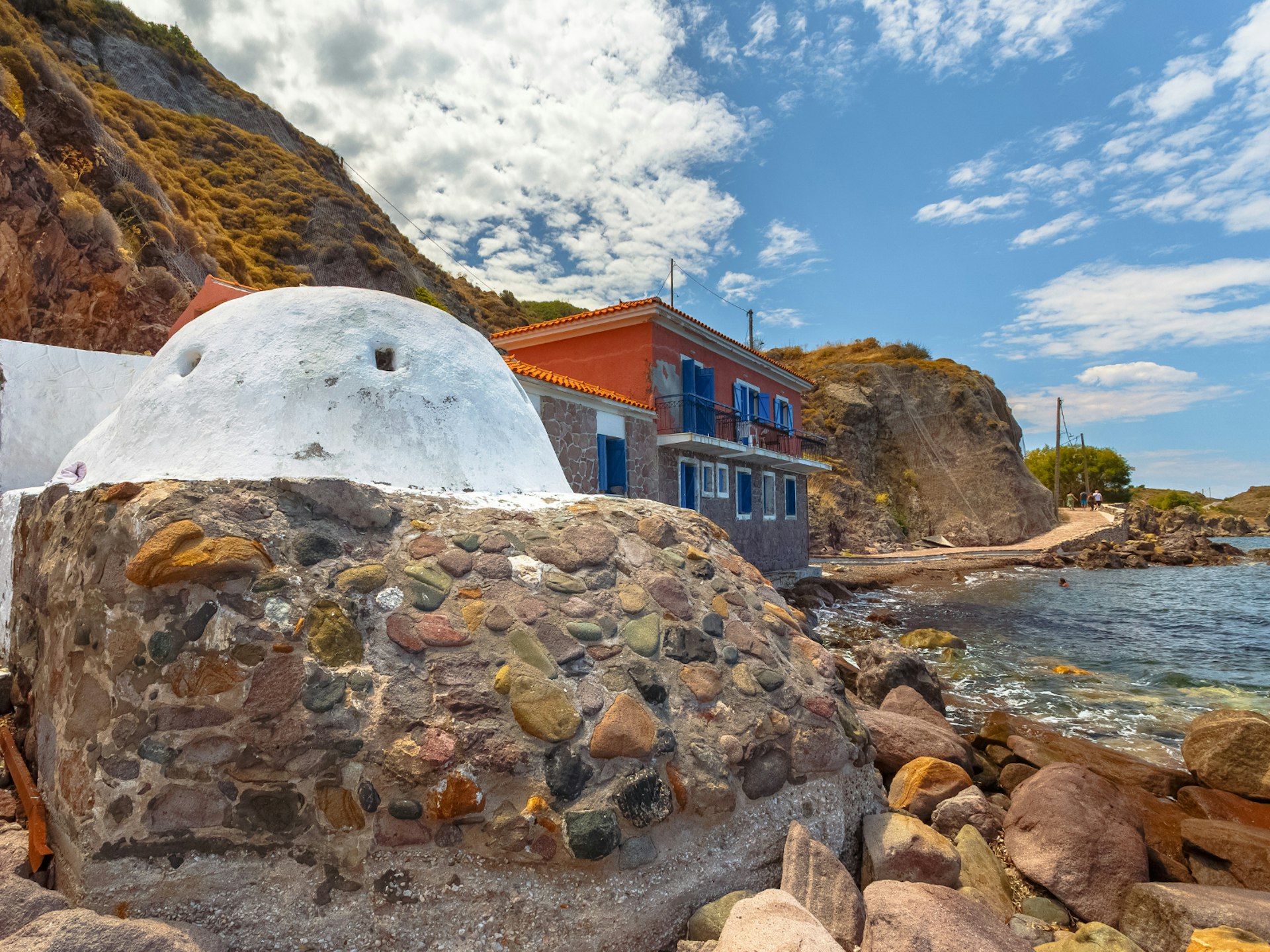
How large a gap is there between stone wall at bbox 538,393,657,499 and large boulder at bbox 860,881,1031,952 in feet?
30.5

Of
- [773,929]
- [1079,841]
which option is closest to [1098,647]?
[1079,841]

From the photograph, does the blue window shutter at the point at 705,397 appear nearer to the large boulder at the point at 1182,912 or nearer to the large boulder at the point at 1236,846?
the large boulder at the point at 1236,846

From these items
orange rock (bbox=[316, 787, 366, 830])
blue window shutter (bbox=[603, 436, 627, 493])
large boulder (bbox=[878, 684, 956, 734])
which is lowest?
large boulder (bbox=[878, 684, 956, 734])

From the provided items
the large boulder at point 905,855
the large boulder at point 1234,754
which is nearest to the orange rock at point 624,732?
the large boulder at point 905,855

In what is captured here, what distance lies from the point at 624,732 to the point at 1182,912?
3.27 meters

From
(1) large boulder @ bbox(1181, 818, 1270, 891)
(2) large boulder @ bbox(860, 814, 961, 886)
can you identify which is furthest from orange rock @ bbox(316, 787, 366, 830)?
(1) large boulder @ bbox(1181, 818, 1270, 891)

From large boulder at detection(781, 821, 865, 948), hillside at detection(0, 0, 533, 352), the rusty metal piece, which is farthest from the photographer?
hillside at detection(0, 0, 533, 352)

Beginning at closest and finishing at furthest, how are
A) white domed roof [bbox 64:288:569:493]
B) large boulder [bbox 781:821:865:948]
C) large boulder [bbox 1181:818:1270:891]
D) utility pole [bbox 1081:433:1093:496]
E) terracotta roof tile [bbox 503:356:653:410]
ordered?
large boulder [bbox 781:821:865:948]
white domed roof [bbox 64:288:569:493]
large boulder [bbox 1181:818:1270:891]
terracotta roof tile [bbox 503:356:653:410]
utility pole [bbox 1081:433:1093:496]

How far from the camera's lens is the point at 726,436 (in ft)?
64.9

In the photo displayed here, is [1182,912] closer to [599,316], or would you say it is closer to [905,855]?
[905,855]

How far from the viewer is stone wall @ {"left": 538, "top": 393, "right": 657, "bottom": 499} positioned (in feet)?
44.0

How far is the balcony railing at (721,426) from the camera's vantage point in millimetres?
17109

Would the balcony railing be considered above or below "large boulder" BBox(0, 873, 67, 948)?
above

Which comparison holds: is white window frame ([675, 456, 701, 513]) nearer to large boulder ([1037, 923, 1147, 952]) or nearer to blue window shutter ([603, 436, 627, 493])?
blue window shutter ([603, 436, 627, 493])
